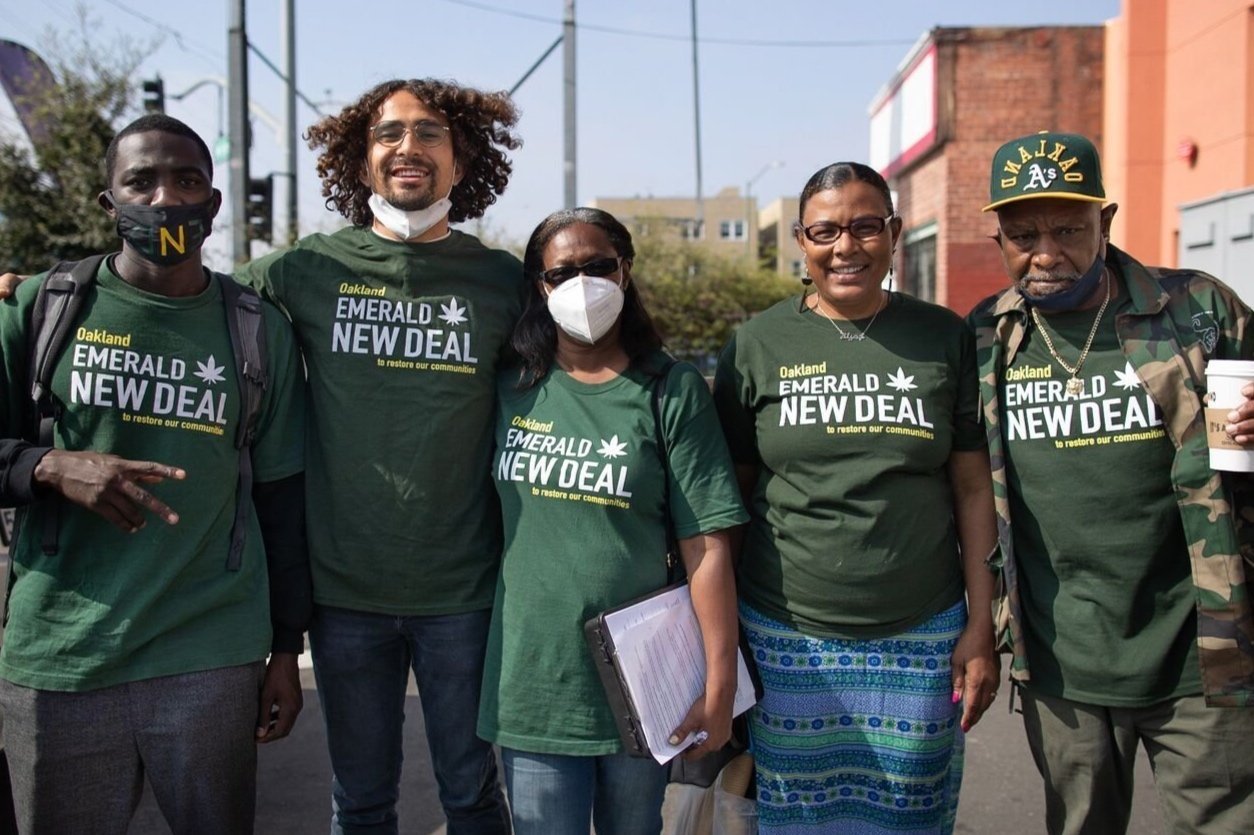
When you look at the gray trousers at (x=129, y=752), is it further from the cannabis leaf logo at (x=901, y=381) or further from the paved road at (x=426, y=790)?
the cannabis leaf logo at (x=901, y=381)

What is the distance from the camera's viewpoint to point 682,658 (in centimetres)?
288

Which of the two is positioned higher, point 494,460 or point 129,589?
point 494,460

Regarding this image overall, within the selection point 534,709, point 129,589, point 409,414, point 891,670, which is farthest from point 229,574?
point 891,670


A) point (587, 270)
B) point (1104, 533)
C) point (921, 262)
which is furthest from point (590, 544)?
point (921, 262)

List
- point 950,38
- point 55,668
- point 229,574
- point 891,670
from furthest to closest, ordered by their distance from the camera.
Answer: point 950,38 < point 891,670 < point 229,574 < point 55,668

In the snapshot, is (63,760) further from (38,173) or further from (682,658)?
(38,173)

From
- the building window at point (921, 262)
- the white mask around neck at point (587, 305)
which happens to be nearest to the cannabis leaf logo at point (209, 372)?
the white mask around neck at point (587, 305)

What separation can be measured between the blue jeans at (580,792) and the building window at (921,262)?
14265 mm

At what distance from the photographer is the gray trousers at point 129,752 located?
263cm

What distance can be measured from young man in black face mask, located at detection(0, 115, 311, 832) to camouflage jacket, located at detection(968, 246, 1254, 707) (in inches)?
77.1

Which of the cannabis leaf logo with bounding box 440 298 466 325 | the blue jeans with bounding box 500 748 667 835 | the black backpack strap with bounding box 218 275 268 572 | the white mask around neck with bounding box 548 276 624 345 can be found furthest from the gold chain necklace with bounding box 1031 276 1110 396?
the black backpack strap with bounding box 218 275 268 572

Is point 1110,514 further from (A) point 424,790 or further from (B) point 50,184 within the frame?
(B) point 50,184

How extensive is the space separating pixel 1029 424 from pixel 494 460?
143cm

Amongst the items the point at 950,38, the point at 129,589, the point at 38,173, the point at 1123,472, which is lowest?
the point at 129,589
